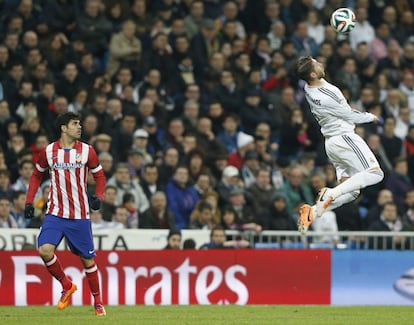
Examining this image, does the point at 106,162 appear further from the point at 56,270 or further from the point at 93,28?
the point at 56,270

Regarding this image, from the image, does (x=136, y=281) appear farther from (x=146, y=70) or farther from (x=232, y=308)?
(x=146, y=70)

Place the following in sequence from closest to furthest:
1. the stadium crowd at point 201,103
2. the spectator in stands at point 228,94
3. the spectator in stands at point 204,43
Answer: the stadium crowd at point 201,103, the spectator in stands at point 228,94, the spectator in stands at point 204,43

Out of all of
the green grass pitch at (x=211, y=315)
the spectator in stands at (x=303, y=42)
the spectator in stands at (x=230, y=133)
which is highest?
the spectator in stands at (x=303, y=42)

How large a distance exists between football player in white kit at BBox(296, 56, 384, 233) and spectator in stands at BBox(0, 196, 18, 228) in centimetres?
544

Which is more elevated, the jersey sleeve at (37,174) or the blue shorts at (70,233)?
the jersey sleeve at (37,174)

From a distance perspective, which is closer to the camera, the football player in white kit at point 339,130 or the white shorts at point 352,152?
the football player in white kit at point 339,130

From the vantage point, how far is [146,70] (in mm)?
24766

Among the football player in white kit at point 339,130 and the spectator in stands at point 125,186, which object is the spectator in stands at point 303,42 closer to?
the spectator in stands at point 125,186

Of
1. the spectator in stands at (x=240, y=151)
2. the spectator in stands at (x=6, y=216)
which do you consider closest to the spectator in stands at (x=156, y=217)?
the spectator in stands at (x=6, y=216)

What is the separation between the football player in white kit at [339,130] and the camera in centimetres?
1656

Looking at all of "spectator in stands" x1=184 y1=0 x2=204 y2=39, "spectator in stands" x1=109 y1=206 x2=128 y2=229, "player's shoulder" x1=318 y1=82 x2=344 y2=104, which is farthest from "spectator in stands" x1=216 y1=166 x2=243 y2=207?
"player's shoulder" x1=318 y1=82 x2=344 y2=104

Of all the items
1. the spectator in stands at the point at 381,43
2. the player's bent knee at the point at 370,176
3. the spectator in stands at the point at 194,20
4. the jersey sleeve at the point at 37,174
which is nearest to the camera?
the jersey sleeve at the point at 37,174

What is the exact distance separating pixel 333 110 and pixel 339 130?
301mm

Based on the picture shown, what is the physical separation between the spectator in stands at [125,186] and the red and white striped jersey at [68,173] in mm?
5083
